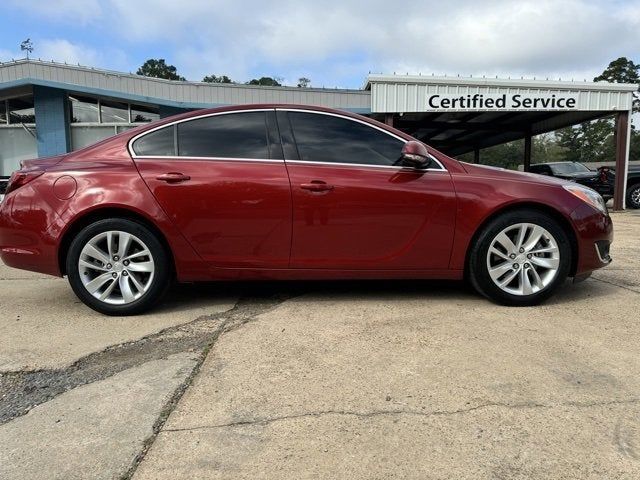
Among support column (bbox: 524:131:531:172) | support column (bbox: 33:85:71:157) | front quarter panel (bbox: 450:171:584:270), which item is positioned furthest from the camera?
support column (bbox: 524:131:531:172)

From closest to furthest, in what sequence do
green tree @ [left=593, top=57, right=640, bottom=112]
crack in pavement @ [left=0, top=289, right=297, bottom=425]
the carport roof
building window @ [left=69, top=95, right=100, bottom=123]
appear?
crack in pavement @ [left=0, top=289, right=297, bottom=425] → the carport roof → building window @ [left=69, top=95, right=100, bottom=123] → green tree @ [left=593, top=57, right=640, bottom=112]

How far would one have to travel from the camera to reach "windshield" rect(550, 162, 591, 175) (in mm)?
15844

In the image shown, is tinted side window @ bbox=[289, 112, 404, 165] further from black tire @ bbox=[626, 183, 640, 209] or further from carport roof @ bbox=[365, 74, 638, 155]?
black tire @ bbox=[626, 183, 640, 209]

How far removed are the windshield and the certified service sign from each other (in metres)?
2.68

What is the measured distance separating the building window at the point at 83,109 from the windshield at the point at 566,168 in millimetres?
13551

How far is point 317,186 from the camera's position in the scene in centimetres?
379

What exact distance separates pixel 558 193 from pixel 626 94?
12.2 m

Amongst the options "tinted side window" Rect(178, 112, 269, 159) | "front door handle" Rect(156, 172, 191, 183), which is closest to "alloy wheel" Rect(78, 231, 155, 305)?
"front door handle" Rect(156, 172, 191, 183)

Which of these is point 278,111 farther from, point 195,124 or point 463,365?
point 463,365

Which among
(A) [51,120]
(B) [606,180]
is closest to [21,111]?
(A) [51,120]

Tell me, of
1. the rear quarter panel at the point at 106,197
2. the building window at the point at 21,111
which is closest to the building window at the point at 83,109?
the building window at the point at 21,111

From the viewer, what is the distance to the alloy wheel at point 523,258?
3914 mm

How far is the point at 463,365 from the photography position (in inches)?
113

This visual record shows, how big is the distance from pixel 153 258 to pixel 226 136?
106 centimetres
